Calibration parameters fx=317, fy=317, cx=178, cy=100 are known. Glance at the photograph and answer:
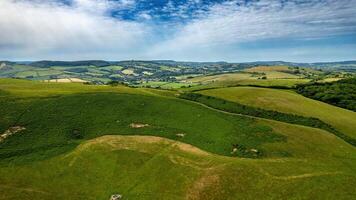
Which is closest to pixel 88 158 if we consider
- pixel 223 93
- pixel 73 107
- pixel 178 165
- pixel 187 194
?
pixel 178 165

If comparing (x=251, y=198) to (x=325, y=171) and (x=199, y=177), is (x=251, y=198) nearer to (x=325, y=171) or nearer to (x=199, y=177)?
(x=199, y=177)

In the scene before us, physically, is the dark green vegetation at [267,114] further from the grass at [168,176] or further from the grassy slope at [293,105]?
the grass at [168,176]

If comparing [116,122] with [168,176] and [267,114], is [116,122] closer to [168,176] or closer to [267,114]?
[168,176]

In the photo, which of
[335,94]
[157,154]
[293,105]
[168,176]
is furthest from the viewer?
[335,94]

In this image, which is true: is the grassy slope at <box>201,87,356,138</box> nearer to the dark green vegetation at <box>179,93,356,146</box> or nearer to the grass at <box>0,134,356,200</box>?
the dark green vegetation at <box>179,93,356,146</box>

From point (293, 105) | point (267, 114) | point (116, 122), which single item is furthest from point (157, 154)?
point (293, 105)

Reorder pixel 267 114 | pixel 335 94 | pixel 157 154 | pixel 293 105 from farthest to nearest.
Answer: pixel 335 94
pixel 293 105
pixel 267 114
pixel 157 154

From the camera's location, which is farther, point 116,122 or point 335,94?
point 335,94

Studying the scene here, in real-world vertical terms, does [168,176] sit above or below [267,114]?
below
